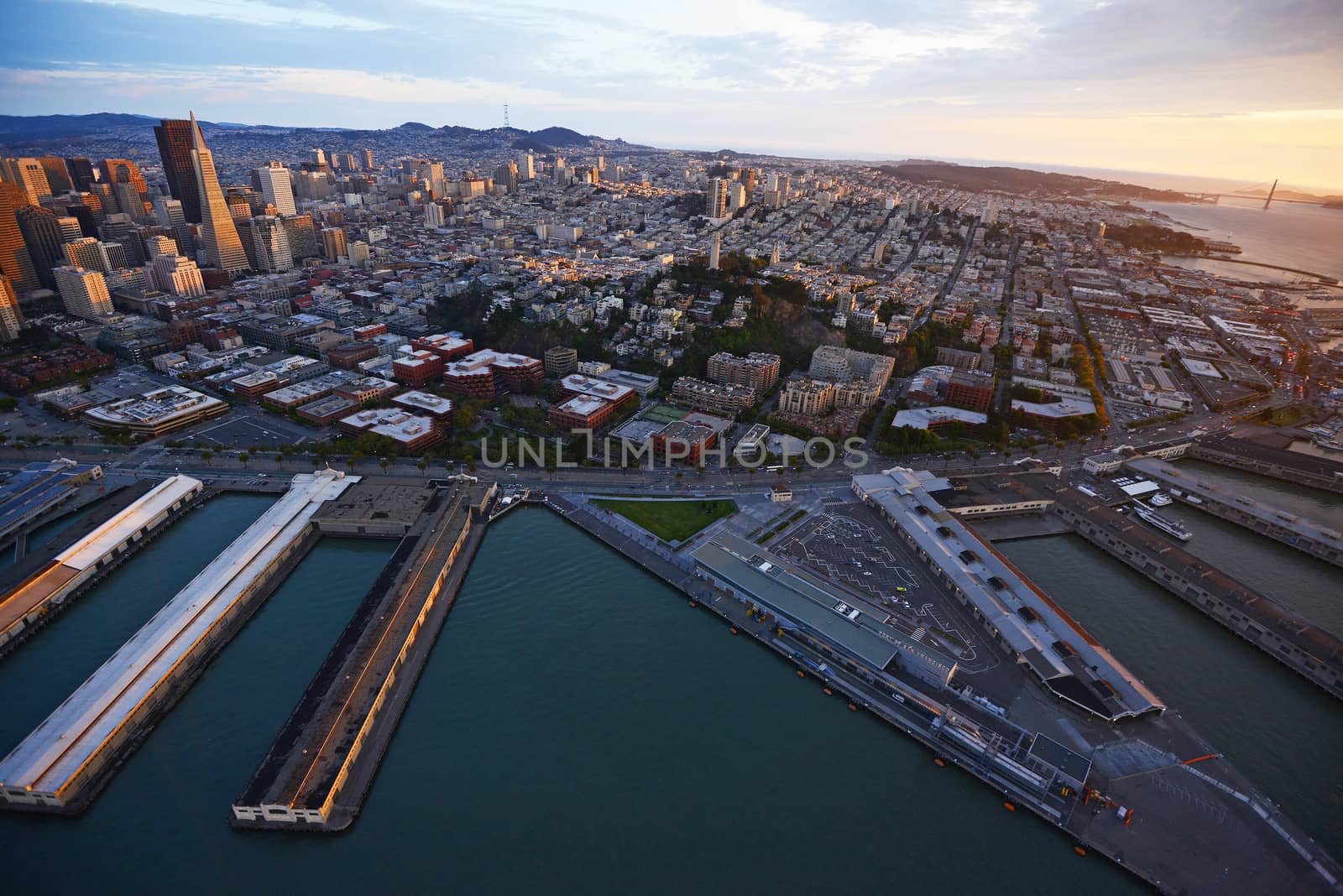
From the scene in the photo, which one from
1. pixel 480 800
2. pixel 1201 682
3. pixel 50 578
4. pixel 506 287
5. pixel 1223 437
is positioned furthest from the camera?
pixel 506 287

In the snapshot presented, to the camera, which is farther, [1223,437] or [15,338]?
[15,338]

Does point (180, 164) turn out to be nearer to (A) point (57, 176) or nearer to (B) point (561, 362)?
(A) point (57, 176)

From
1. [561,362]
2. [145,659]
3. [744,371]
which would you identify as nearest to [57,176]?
[561,362]

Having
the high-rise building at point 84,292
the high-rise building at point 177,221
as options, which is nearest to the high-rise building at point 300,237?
the high-rise building at point 177,221

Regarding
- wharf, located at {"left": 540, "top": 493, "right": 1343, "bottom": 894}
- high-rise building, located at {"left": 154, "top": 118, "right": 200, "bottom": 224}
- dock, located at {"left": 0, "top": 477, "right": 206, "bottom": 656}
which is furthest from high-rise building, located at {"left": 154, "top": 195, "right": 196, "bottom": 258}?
wharf, located at {"left": 540, "top": 493, "right": 1343, "bottom": 894}

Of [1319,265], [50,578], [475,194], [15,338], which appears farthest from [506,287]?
[1319,265]

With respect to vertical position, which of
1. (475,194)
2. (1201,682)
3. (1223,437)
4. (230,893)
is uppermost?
(475,194)

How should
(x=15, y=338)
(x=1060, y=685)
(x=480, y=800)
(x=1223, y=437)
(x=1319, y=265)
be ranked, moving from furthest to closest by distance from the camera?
(x=1319, y=265), (x=15, y=338), (x=1223, y=437), (x=1060, y=685), (x=480, y=800)

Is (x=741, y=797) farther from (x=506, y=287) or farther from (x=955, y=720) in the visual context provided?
(x=506, y=287)
